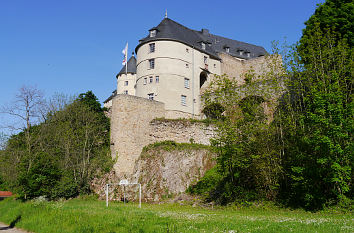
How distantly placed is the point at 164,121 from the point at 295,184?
16.2 m

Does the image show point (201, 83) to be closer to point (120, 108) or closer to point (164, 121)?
point (164, 121)

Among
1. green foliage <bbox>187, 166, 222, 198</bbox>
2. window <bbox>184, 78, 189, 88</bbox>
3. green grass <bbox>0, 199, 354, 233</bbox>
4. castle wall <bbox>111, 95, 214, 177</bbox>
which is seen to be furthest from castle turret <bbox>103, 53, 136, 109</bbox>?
green grass <bbox>0, 199, 354, 233</bbox>

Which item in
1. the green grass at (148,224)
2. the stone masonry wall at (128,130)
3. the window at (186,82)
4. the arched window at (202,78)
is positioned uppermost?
the arched window at (202,78)

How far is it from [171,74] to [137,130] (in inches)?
325

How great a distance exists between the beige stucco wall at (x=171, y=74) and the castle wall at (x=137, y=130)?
9.81 feet

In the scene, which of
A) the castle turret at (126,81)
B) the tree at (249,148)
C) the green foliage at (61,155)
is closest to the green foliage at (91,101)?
the green foliage at (61,155)

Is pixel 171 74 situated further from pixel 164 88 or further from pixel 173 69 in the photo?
pixel 164 88

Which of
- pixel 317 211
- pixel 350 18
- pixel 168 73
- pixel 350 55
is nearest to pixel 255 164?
pixel 317 211

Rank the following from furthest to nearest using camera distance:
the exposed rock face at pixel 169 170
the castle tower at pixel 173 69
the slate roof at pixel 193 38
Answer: the slate roof at pixel 193 38
the castle tower at pixel 173 69
the exposed rock face at pixel 169 170

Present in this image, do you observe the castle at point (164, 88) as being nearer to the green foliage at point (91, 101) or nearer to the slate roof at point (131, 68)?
the green foliage at point (91, 101)

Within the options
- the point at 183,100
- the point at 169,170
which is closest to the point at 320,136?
the point at 169,170

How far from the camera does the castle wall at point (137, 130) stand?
2873 centimetres

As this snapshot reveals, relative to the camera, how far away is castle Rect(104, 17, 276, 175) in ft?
95.9

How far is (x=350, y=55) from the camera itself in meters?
19.2
